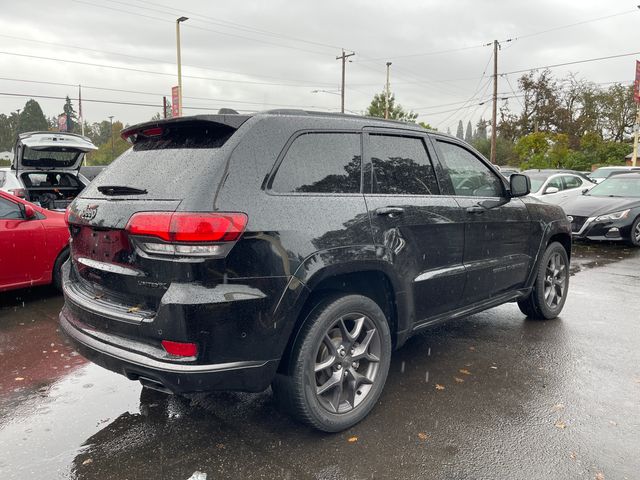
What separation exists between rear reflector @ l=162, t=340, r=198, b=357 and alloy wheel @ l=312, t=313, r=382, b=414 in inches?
28.3

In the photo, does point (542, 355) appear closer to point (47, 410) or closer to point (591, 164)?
point (47, 410)

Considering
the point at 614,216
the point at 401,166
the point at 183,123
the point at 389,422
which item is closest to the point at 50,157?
the point at 183,123

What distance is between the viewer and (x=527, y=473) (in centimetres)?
264

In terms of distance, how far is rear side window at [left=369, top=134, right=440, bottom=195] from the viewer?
11.2 feet

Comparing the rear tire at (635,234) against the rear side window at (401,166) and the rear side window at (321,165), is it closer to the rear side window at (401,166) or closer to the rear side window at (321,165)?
the rear side window at (401,166)

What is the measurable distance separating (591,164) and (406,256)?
42.8m

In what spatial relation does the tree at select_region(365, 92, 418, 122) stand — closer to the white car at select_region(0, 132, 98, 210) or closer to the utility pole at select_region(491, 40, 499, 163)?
the utility pole at select_region(491, 40, 499, 163)

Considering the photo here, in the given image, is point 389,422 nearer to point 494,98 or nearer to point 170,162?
point 170,162

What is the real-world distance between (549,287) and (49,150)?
26.5 feet

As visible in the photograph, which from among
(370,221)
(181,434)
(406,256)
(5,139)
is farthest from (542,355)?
(5,139)

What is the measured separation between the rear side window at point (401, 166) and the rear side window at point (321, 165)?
0.18 meters

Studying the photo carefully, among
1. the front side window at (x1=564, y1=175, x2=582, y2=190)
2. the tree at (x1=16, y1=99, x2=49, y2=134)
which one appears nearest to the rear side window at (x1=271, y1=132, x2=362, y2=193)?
the front side window at (x1=564, y1=175, x2=582, y2=190)

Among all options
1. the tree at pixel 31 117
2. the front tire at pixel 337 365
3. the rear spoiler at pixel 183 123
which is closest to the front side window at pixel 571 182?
the front tire at pixel 337 365

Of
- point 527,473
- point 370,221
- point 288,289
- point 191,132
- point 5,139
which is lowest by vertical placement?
point 527,473
